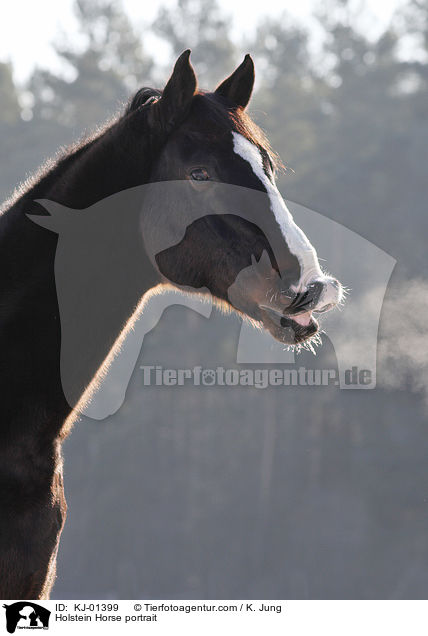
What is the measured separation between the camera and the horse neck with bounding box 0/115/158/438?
368cm

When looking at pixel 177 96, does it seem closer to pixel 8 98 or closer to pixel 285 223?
pixel 285 223

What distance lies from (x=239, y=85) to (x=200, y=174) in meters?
0.80

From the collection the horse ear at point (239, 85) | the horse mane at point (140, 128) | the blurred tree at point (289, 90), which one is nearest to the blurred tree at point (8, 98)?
the blurred tree at point (289, 90)

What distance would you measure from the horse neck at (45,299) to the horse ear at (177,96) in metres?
0.20

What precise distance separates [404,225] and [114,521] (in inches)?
788

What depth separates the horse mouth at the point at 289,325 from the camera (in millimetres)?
3703

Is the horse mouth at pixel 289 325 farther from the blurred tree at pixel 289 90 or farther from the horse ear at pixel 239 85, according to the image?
the blurred tree at pixel 289 90

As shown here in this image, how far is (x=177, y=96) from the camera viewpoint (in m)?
3.90

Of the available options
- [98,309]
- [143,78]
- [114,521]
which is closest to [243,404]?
[114,521]

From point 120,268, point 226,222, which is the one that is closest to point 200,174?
point 226,222

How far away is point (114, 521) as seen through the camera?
1614 inches

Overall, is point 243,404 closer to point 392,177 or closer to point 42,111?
point 392,177

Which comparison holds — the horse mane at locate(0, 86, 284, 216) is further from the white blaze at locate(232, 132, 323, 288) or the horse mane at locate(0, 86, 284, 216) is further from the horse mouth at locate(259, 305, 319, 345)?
the horse mouth at locate(259, 305, 319, 345)
